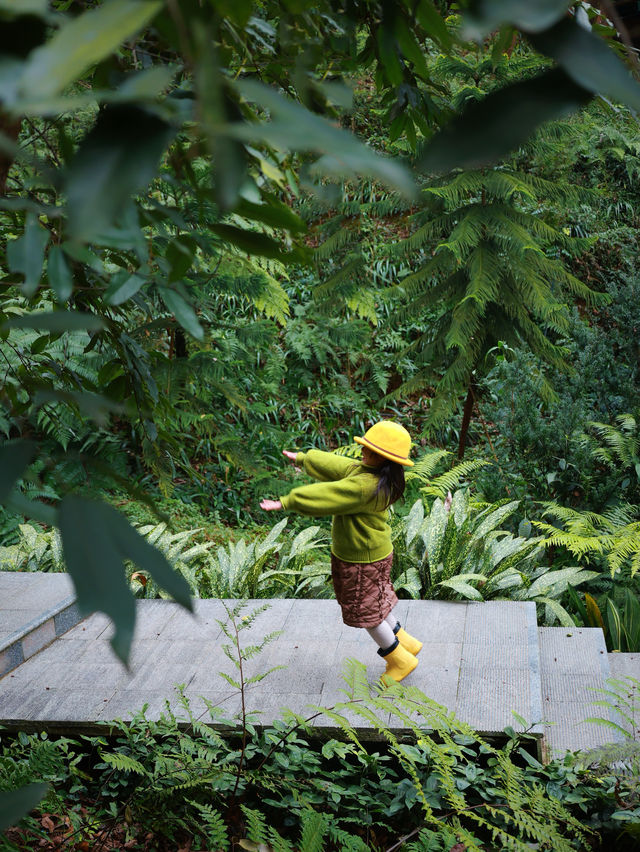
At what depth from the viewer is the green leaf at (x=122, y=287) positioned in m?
0.86

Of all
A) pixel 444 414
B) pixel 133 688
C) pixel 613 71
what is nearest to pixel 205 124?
pixel 613 71

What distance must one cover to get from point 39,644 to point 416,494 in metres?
4.40

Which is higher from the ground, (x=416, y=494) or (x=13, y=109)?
(x=13, y=109)

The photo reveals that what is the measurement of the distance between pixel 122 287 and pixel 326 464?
9.62 ft

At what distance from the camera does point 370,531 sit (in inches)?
143

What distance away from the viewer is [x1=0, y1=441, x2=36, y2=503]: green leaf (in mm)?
628

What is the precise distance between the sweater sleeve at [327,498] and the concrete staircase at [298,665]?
748 mm

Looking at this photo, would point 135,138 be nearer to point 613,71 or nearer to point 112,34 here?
point 112,34

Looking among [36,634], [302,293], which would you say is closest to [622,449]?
[36,634]

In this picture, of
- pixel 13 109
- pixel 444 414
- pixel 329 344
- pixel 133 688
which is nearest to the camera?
pixel 13 109

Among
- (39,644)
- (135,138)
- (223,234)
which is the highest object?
(135,138)

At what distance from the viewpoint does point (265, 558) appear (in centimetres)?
502

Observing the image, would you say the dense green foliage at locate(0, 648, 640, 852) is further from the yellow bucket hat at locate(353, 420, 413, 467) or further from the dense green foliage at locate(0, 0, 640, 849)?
the yellow bucket hat at locate(353, 420, 413, 467)

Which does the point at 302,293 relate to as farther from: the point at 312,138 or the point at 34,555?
the point at 312,138
